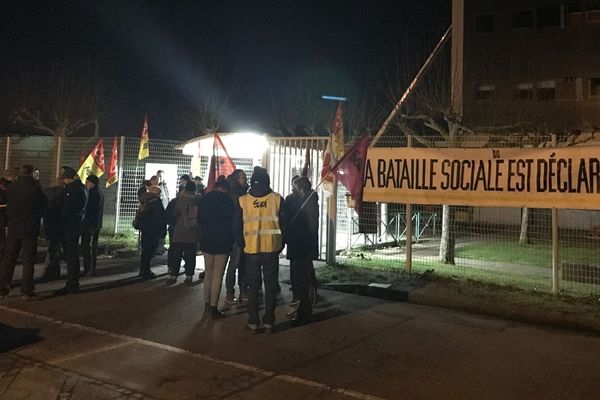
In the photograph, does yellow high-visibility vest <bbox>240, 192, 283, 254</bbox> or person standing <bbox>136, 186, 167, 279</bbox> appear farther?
person standing <bbox>136, 186, 167, 279</bbox>

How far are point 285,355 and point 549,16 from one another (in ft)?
84.9

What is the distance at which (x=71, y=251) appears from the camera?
26.2ft

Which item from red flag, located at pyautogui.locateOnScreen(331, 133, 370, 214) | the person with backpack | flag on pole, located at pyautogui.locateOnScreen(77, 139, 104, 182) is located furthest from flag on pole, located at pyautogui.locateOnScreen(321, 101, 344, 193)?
flag on pole, located at pyautogui.locateOnScreen(77, 139, 104, 182)

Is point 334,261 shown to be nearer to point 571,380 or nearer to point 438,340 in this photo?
point 438,340

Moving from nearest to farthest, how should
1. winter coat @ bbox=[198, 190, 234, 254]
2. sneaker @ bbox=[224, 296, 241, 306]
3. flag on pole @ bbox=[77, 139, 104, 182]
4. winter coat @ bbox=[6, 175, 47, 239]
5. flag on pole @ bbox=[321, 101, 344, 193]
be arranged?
winter coat @ bbox=[198, 190, 234, 254] < winter coat @ bbox=[6, 175, 47, 239] < sneaker @ bbox=[224, 296, 241, 306] < flag on pole @ bbox=[321, 101, 344, 193] < flag on pole @ bbox=[77, 139, 104, 182]

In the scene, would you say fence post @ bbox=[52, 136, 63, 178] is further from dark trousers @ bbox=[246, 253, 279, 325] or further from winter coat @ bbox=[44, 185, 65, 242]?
dark trousers @ bbox=[246, 253, 279, 325]

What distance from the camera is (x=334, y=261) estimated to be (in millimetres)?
10914

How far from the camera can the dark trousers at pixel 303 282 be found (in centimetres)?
694

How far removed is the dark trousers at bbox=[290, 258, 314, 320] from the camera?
22.8 ft

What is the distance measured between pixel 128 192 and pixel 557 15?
22.2 meters

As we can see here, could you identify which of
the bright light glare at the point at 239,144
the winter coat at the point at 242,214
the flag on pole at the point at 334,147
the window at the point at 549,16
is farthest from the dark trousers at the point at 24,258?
the window at the point at 549,16

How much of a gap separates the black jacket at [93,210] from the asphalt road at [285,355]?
1.47 meters

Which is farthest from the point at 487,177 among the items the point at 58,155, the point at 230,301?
the point at 58,155

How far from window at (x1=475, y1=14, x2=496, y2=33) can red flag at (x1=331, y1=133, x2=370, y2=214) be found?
21.0 meters
